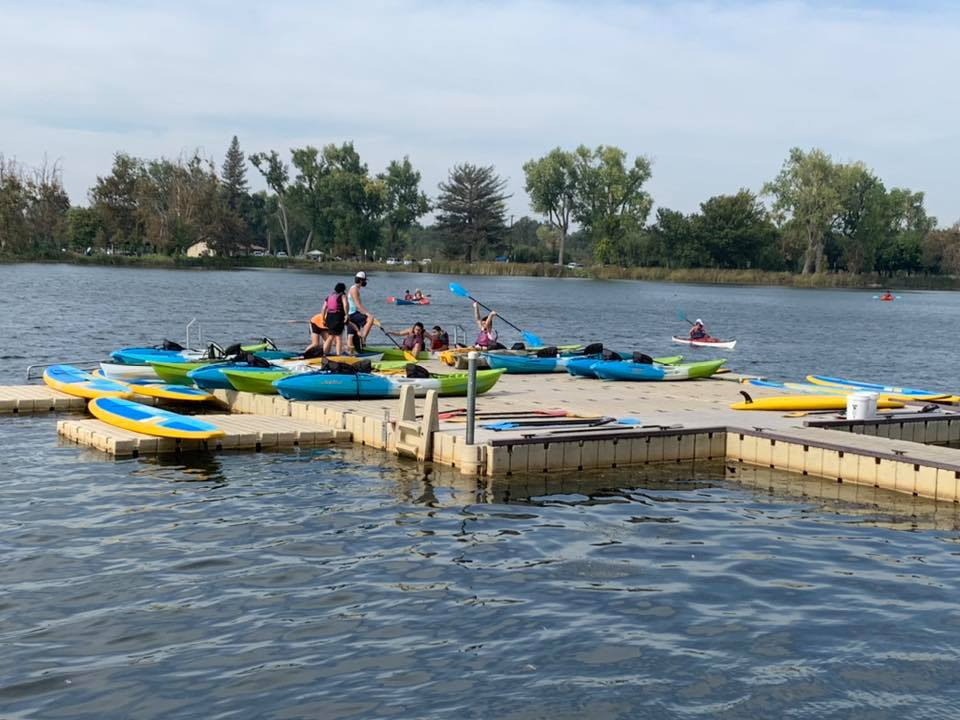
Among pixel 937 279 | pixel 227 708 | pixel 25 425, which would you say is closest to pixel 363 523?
pixel 227 708

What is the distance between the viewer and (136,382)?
21328mm

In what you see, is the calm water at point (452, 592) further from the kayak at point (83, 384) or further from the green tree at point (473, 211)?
the green tree at point (473, 211)

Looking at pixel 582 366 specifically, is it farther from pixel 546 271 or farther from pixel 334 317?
pixel 546 271

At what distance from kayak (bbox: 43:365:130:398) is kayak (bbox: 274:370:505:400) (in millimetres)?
2960

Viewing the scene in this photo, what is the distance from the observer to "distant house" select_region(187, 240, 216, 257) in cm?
11738

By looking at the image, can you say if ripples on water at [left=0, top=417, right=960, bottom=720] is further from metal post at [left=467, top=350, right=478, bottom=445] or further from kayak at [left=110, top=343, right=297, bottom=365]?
kayak at [left=110, top=343, right=297, bottom=365]

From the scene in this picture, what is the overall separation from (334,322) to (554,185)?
357 feet

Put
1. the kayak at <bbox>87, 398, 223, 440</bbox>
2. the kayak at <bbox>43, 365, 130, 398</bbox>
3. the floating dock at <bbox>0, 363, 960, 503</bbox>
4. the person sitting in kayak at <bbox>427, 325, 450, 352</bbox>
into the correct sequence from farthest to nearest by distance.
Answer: the person sitting in kayak at <bbox>427, 325, 450, 352</bbox> → the kayak at <bbox>43, 365, 130, 398</bbox> → the kayak at <bbox>87, 398, 223, 440</bbox> → the floating dock at <bbox>0, 363, 960, 503</bbox>

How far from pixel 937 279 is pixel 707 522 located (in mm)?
126249

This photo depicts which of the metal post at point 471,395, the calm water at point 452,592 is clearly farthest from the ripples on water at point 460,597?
the metal post at point 471,395

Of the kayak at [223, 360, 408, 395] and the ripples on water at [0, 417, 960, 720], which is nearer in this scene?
the ripples on water at [0, 417, 960, 720]

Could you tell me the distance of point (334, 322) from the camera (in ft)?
69.5

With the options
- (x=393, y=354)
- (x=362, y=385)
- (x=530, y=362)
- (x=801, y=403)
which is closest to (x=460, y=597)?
(x=362, y=385)

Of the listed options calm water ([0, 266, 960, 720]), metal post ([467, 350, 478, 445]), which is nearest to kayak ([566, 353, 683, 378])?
calm water ([0, 266, 960, 720])
